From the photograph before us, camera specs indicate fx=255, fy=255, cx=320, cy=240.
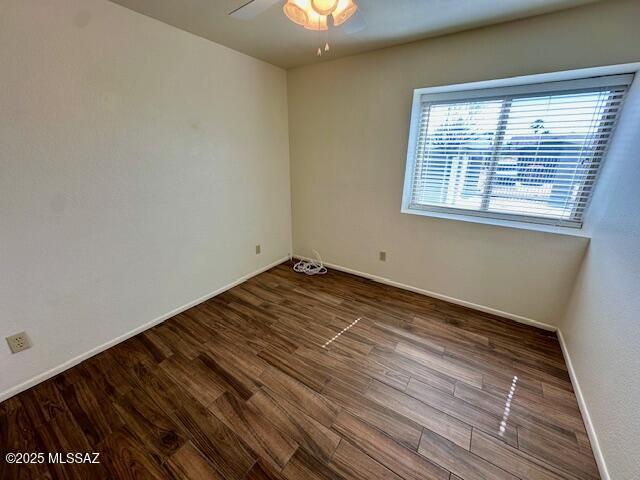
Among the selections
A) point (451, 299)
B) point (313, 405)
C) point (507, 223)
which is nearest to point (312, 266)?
point (451, 299)

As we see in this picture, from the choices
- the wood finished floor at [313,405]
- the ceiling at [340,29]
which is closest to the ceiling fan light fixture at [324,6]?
the ceiling at [340,29]

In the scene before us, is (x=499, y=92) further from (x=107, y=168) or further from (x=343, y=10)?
(x=107, y=168)

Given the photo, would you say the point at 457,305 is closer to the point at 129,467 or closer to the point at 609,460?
the point at 609,460

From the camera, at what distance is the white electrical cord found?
3144 mm

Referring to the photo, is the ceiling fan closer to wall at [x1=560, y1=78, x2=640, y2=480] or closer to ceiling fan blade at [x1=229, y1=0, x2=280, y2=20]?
ceiling fan blade at [x1=229, y1=0, x2=280, y2=20]

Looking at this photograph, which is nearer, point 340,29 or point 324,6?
point 324,6

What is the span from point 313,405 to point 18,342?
179 centimetres

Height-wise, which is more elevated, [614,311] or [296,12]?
[296,12]

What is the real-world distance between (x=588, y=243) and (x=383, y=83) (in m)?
2.04

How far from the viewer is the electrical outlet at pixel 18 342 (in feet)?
4.91

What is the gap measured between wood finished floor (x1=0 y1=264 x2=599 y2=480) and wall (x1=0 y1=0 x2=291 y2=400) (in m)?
0.38

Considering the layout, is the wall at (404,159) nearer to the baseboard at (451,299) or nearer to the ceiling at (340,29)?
the baseboard at (451,299)

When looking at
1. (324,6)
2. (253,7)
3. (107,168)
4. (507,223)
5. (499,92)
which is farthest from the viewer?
(507,223)

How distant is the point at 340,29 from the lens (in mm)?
1854
